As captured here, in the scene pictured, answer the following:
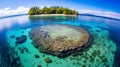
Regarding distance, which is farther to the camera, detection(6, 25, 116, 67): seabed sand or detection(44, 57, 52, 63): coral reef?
detection(44, 57, 52, 63): coral reef

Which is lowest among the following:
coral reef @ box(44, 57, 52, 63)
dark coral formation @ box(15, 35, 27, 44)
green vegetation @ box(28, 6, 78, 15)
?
coral reef @ box(44, 57, 52, 63)

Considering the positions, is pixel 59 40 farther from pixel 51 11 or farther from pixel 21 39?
pixel 51 11

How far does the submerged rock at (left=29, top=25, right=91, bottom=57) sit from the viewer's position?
69.1 ft

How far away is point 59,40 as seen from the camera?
2311 centimetres

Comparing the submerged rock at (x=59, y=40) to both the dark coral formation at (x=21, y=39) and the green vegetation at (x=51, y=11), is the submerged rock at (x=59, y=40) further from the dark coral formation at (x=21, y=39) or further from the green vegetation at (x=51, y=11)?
the green vegetation at (x=51, y=11)

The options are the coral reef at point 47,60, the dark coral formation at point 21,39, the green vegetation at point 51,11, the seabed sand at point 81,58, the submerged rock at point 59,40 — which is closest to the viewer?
the seabed sand at point 81,58

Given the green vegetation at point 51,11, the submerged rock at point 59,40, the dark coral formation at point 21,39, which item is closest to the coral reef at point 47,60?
the submerged rock at point 59,40

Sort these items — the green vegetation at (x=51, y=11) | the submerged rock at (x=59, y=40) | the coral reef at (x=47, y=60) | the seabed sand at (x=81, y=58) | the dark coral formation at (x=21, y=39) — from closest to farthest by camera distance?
the seabed sand at (x=81, y=58), the coral reef at (x=47, y=60), the submerged rock at (x=59, y=40), the dark coral formation at (x=21, y=39), the green vegetation at (x=51, y=11)

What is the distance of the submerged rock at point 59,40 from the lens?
21073mm

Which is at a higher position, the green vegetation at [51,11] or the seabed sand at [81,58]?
the green vegetation at [51,11]

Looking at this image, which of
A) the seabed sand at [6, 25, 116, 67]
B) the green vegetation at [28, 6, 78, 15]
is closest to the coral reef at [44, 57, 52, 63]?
the seabed sand at [6, 25, 116, 67]

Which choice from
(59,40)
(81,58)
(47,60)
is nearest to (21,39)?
(59,40)

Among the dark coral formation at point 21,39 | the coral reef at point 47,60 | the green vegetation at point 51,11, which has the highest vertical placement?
the green vegetation at point 51,11

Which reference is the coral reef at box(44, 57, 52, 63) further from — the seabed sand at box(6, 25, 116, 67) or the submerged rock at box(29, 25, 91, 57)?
the submerged rock at box(29, 25, 91, 57)
